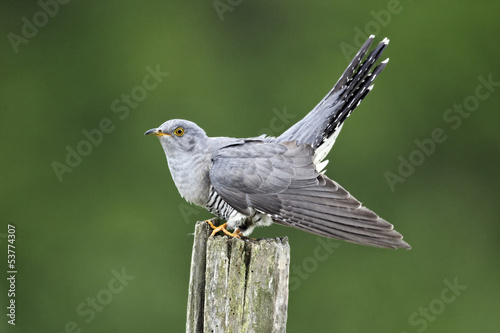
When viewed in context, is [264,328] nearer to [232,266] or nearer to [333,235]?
[232,266]

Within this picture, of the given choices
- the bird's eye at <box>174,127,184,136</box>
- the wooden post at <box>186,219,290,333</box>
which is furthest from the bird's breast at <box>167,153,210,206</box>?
the wooden post at <box>186,219,290,333</box>

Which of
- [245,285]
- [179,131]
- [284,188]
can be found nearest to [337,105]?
[284,188]

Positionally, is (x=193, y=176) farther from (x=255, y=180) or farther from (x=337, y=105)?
(x=337, y=105)

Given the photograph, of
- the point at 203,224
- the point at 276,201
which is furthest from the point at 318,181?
the point at 203,224

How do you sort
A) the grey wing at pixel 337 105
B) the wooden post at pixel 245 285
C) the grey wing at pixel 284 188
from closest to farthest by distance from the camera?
the wooden post at pixel 245 285
the grey wing at pixel 284 188
the grey wing at pixel 337 105

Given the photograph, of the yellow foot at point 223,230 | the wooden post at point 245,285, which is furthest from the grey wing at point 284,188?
the wooden post at point 245,285

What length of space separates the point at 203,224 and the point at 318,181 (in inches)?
22.7

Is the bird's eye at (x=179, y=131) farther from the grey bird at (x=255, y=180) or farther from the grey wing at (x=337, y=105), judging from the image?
the grey wing at (x=337, y=105)

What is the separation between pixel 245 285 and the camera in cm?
204

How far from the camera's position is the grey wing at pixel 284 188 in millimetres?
2361

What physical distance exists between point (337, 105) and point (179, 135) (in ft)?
2.80

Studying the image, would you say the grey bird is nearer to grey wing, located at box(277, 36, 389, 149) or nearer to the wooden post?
grey wing, located at box(277, 36, 389, 149)

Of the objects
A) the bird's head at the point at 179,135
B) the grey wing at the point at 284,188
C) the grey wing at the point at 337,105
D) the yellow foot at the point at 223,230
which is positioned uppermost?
the grey wing at the point at 337,105

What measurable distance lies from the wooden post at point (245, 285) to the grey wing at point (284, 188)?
0.34 m
